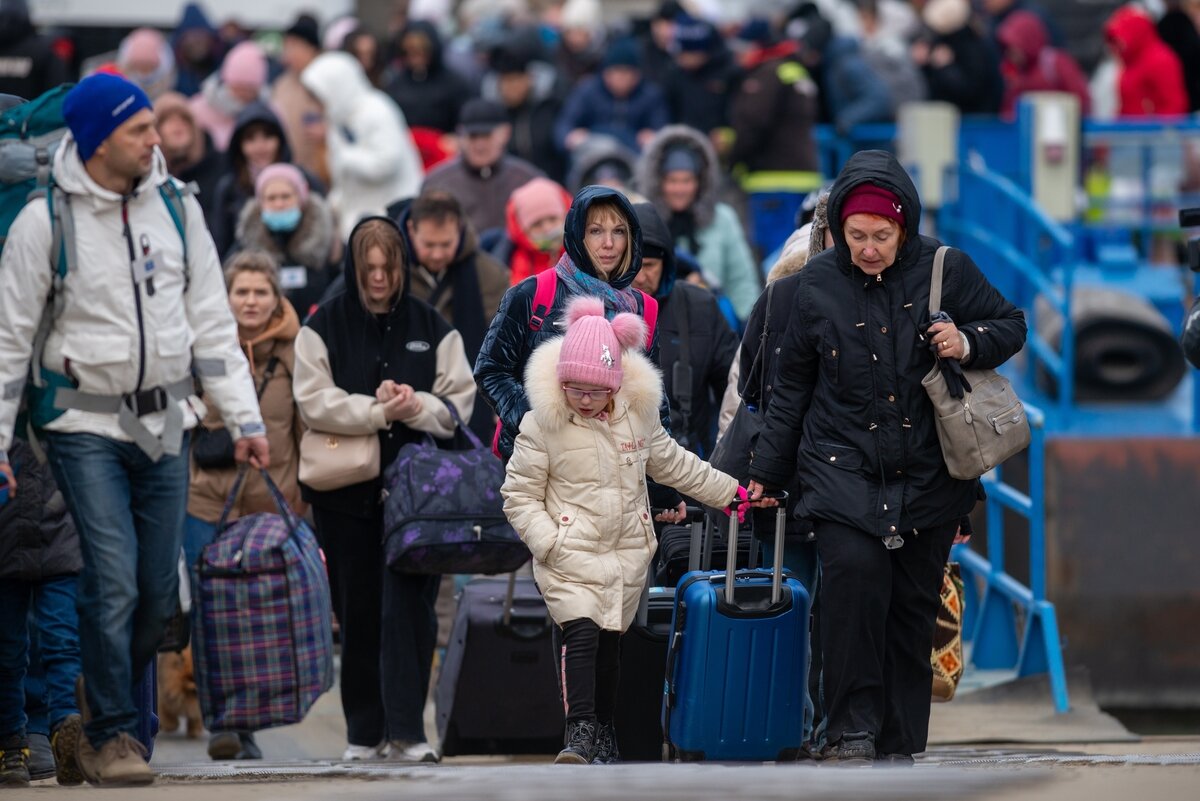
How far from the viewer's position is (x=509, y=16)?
59.9ft

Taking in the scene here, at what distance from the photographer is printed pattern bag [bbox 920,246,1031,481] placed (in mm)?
6305

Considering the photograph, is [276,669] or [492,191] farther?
[492,191]

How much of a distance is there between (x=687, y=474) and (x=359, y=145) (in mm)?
6707

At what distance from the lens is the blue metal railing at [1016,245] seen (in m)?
11.8

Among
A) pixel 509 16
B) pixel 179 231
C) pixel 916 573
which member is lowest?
pixel 916 573

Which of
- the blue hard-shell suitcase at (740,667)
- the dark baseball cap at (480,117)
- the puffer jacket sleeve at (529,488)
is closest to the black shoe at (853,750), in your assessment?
the blue hard-shell suitcase at (740,667)

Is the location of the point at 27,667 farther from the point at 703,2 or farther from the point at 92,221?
the point at 703,2

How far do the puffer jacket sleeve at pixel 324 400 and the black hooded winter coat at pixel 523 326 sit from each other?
2.86 feet

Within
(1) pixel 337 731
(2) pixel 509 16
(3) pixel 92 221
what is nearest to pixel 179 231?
(3) pixel 92 221

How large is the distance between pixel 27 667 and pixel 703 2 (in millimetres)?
12381

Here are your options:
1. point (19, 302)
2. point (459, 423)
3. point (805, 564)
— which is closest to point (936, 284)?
point (805, 564)

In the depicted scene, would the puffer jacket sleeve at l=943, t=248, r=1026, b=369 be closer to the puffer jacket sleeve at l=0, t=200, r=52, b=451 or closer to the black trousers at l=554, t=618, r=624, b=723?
the black trousers at l=554, t=618, r=624, b=723

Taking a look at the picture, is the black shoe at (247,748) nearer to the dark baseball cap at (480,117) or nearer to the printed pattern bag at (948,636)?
the printed pattern bag at (948,636)

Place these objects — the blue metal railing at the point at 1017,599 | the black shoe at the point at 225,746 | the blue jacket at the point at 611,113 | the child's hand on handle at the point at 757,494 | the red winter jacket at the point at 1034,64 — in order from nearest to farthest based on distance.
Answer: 1. the child's hand on handle at the point at 757,494
2. the black shoe at the point at 225,746
3. the blue metal railing at the point at 1017,599
4. the blue jacket at the point at 611,113
5. the red winter jacket at the point at 1034,64
